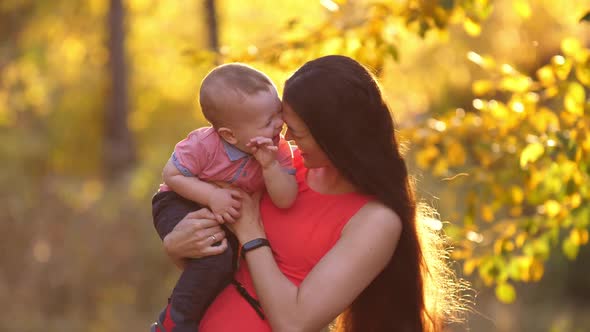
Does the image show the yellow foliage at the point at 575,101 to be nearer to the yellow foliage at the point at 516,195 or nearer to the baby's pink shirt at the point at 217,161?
the yellow foliage at the point at 516,195

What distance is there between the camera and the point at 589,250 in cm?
1192

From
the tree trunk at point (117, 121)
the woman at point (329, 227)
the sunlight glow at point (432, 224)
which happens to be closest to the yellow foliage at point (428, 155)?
the sunlight glow at point (432, 224)

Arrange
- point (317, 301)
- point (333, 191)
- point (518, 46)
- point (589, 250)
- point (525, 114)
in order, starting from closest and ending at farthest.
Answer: point (317, 301) → point (333, 191) → point (525, 114) → point (589, 250) → point (518, 46)

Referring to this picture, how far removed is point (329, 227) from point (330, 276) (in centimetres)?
18

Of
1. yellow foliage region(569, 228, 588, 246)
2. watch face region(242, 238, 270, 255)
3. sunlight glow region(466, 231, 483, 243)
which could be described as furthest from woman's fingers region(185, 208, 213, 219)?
sunlight glow region(466, 231, 483, 243)

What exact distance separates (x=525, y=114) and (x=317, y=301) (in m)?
1.67

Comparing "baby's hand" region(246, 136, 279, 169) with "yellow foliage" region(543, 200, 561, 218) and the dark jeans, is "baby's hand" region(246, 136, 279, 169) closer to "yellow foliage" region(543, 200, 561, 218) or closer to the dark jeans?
the dark jeans

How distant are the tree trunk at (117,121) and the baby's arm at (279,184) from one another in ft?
45.3

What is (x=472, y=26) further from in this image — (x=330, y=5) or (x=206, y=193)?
(x=206, y=193)

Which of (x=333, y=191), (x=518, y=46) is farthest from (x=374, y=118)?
(x=518, y=46)

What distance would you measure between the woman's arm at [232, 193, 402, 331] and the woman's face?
18 centimetres

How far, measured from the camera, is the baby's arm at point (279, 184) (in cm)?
271

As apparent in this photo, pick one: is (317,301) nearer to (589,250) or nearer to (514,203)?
(514,203)

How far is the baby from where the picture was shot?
2.70 metres
